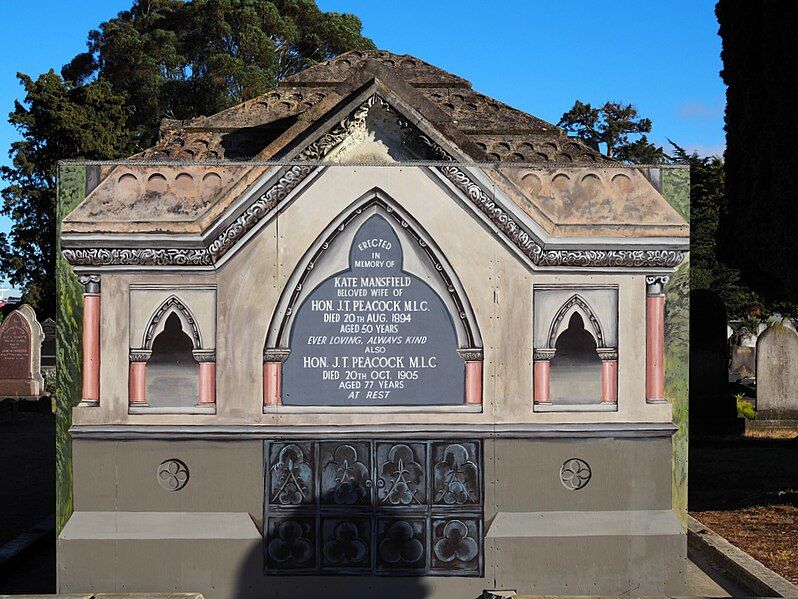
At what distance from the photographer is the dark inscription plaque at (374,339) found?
6.33 metres

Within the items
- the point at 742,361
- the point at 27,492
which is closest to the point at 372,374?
the point at 27,492

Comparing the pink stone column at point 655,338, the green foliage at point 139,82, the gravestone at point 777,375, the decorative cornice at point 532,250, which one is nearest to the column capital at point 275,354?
the decorative cornice at point 532,250

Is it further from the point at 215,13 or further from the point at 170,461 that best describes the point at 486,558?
the point at 215,13

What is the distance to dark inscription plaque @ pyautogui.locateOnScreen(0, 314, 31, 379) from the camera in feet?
71.3

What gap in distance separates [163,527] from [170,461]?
1.51 ft

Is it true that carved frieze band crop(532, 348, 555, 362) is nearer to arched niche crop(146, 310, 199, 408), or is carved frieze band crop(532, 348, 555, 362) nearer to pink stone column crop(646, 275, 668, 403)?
pink stone column crop(646, 275, 668, 403)

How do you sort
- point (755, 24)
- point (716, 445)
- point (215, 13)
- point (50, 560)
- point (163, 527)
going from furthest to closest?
point (215, 13) → point (716, 445) → point (755, 24) → point (50, 560) → point (163, 527)

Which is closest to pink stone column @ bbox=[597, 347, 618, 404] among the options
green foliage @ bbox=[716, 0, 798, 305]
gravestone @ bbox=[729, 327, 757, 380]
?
green foliage @ bbox=[716, 0, 798, 305]

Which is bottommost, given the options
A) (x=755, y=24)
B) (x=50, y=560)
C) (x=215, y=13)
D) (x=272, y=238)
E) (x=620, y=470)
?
(x=50, y=560)

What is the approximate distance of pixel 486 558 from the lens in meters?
6.34

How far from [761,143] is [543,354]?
6672mm

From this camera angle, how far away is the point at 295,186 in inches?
249

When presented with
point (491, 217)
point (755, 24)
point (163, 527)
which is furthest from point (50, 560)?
point (755, 24)

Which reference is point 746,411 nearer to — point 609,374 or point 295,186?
point 609,374
